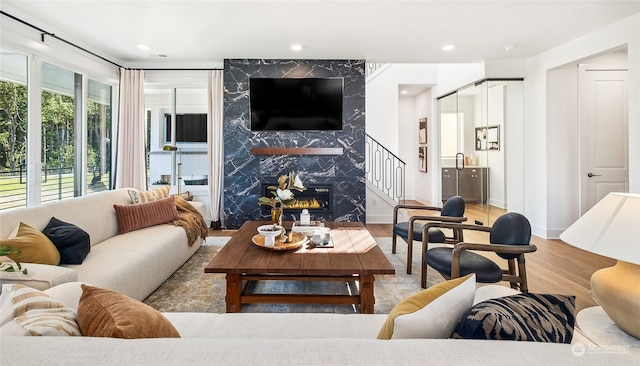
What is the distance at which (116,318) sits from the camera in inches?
35.8

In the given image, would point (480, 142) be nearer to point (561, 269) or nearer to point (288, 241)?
point (561, 269)

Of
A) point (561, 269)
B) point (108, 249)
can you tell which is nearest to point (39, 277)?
point (108, 249)

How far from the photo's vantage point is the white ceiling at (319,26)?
325 cm

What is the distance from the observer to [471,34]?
402cm

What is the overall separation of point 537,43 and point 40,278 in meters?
5.70

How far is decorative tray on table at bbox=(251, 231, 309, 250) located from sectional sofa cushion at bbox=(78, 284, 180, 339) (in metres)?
1.53

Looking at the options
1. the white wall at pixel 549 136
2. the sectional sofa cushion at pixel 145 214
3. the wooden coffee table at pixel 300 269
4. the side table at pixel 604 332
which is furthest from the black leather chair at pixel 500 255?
the white wall at pixel 549 136

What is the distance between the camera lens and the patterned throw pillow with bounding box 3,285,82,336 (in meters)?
0.89

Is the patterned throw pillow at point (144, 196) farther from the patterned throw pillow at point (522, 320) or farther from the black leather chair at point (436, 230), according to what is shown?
the patterned throw pillow at point (522, 320)

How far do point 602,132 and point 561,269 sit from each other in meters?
2.47

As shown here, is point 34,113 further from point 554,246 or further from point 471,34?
point 554,246

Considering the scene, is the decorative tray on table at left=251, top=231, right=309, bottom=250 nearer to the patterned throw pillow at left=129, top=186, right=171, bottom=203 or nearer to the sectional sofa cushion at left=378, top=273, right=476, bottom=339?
the patterned throw pillow at left=129, top=186, right=171, bottom=203

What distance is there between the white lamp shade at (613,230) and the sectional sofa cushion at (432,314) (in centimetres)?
53

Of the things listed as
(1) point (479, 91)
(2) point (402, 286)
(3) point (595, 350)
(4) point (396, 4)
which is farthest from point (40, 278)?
(1) point (479, 91)
